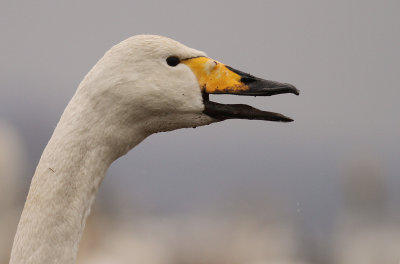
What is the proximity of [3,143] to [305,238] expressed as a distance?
606 inches

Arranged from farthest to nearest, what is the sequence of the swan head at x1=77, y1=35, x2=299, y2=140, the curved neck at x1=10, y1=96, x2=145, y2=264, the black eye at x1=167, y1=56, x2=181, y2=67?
the black eye at x1=167, y1=56, x2=181, y2=67
the swan head at x1=77, y1=35, x2=299, y2=140
the curved neck at x1=10, y1=96, x2=145, y2=264

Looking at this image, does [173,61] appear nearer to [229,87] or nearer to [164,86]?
[164,86]

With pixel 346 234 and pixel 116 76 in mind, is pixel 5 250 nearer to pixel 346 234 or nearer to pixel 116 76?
pixel 346 234

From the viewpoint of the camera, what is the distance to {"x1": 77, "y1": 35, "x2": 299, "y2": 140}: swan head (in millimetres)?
4211

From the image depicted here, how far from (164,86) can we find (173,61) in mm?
170

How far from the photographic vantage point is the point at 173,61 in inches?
175

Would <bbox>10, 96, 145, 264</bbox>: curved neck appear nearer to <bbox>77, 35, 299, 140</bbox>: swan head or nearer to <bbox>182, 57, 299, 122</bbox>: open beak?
<bbox>77, 35, 299, 140</bbox>: swan head

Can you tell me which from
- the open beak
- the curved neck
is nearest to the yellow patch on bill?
the open beak

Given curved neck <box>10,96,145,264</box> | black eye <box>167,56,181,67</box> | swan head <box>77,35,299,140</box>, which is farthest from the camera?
black eye <box>167,56,181,67</box>

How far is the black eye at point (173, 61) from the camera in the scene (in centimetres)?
442

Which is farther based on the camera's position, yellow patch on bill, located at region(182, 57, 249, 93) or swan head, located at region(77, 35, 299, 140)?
yellow patch on bill, located at region(182, 57, 249, 93)

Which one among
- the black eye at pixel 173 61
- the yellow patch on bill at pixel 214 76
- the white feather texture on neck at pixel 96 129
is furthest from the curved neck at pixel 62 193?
the yellow patch on bill at pixel 214 76

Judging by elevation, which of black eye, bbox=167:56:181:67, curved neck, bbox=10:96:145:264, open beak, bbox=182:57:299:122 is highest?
black eye, bbox=167:56:181:67

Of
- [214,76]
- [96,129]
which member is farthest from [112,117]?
[214,76]
